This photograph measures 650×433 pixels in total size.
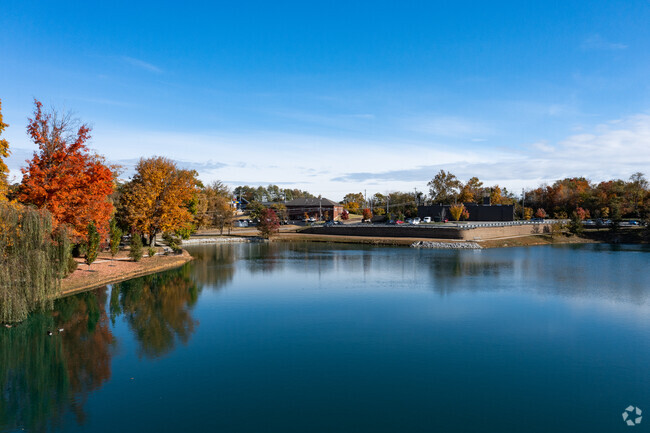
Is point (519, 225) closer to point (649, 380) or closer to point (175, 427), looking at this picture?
point (649, 380)

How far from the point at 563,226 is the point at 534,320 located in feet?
191

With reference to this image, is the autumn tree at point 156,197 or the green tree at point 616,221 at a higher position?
the autumn tree at point 156,197

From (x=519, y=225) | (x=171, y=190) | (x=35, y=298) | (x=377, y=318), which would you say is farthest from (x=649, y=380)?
(x=519, y=225)

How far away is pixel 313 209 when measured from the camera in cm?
10919

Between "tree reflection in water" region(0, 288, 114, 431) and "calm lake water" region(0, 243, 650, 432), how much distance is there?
0.24ft

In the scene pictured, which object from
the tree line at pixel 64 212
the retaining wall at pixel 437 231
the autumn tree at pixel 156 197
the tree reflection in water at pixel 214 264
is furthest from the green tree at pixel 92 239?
the retaining wall at pixel 437 231

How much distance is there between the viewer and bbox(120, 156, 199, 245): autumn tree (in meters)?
43.8

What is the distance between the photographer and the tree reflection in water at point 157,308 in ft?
61.9

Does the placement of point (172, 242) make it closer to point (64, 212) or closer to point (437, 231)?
point (64, 212)

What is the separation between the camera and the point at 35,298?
20516 millimetres

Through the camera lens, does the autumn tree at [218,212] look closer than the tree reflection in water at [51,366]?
No

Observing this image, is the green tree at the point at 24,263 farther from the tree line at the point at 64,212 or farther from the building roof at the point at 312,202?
the building roof at the point at 312,202

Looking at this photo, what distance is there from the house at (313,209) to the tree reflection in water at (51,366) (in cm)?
8548

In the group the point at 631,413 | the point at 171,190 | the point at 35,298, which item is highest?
the point at 171,190
